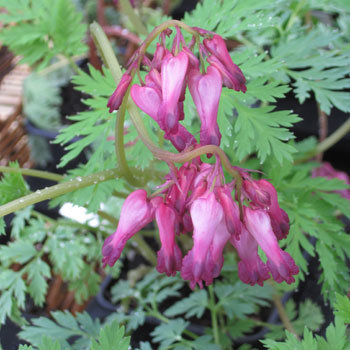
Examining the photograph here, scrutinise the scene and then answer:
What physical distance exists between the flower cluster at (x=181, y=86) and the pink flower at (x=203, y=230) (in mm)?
75

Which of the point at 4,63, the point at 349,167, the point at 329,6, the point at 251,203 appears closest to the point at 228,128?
the point at 251,203

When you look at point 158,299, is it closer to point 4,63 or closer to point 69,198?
point 69,198

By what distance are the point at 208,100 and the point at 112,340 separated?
34 centimetres

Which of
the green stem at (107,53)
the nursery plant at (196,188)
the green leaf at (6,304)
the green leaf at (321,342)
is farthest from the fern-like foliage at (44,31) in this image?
Answer: the green leaf at (321,342)

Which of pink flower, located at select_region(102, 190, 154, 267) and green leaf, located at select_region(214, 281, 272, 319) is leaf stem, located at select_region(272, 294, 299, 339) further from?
pink flower, located at select_region(102, 190, 154, 267)

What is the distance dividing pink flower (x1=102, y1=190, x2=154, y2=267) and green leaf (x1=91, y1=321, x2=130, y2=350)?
0.12m

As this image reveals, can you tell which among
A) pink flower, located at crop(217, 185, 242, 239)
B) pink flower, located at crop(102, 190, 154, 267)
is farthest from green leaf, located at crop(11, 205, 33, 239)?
pink flower, located at crop(217, 185, 242, 239)

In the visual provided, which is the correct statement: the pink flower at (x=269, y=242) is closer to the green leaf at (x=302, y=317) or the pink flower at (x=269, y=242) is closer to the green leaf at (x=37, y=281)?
the green leaf at (x=302, y=317)

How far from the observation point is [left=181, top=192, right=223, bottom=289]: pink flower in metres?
0.53

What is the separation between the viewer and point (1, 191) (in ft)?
2.49

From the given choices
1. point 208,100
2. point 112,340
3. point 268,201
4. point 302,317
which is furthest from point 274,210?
point 302,317

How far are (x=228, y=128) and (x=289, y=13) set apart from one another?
46cm

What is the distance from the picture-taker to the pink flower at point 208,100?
568 millimetres

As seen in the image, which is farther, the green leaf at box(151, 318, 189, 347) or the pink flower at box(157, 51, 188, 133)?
the green leaf at box(151, 318, 189, 347)
